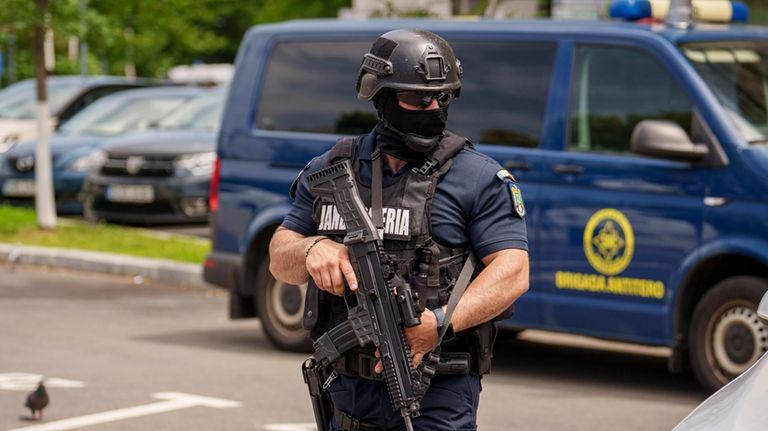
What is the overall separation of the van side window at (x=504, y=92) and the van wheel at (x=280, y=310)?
1.47 m

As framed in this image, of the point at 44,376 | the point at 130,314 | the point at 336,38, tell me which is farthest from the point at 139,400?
the point at 130,314

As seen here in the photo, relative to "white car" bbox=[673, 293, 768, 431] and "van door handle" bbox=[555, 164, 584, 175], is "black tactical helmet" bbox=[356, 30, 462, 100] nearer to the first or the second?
"white car" bbox=[673, 293, 768, 431]

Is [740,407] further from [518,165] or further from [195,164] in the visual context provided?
[195,164]

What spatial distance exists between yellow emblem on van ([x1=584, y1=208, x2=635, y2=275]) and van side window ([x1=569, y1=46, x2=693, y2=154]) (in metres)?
0.38

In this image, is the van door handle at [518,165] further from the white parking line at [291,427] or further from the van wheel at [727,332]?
the white parking line at [291,427]

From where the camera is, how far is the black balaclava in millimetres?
4098

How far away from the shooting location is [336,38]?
385 inches

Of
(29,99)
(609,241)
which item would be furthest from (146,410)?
(29,99)

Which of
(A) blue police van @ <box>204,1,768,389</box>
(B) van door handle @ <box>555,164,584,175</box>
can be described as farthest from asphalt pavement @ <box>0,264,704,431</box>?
(B) van door handle @ <box>555,164,584,175</box>

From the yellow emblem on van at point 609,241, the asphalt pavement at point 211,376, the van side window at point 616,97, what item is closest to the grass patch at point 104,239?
the asphalt pavement at point 211,376

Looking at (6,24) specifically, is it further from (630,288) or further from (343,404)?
(343,404)

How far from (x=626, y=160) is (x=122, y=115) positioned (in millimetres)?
11966

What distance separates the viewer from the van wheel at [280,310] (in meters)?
9.73

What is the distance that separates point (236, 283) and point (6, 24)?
25.3 ft
